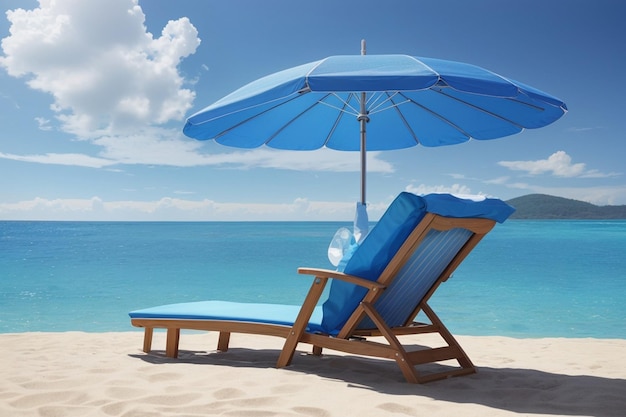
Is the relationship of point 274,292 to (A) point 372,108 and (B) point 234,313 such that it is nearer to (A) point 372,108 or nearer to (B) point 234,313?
(A) point 372,108

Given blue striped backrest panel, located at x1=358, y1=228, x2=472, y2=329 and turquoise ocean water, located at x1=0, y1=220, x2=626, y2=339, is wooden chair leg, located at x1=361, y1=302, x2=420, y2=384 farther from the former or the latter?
turquoise ocean water, located at x1=0, y1=220, x2=626, y2=339

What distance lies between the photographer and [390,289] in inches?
137

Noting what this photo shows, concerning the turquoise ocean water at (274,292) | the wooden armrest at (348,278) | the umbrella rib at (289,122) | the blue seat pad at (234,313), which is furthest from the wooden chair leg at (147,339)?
the turquoise ocean water at (274,292)

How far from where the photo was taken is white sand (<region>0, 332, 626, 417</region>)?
2.75 m

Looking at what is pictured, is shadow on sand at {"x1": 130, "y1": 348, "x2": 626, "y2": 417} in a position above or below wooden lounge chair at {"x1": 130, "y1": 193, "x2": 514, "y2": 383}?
below

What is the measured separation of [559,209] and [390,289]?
9698 centimetres

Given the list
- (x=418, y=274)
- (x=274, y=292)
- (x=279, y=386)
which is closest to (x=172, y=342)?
(x=279, y=386)

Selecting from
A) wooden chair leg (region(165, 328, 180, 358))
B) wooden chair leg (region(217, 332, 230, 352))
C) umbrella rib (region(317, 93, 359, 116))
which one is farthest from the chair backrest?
umbrella rib (region(317, 93, 359, 116))

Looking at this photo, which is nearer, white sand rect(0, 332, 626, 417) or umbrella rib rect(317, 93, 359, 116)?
white sand rect(0, 332, 626, 417)

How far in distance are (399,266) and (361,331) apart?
0.59m

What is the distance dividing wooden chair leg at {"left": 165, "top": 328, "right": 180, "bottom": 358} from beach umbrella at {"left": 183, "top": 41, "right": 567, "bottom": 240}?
4.54 ft

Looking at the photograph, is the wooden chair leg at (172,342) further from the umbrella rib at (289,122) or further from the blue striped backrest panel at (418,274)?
the umbrella rib at (289,122)

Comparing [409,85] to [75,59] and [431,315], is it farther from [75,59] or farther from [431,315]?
[75,59]

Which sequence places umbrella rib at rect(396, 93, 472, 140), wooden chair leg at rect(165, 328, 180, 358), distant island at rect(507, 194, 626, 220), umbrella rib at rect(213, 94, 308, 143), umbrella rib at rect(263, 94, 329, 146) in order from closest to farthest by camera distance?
wooden chair leg at rect(165, 328, 180, 358)
umbrella rib at rect(213, 94, 308, 143)
umbrella rib at rect(396, 93, 472, 140)
umbrella rib at rect(263, 94, 329, 146)
distant island at rect(507, 194, 626, 220)
